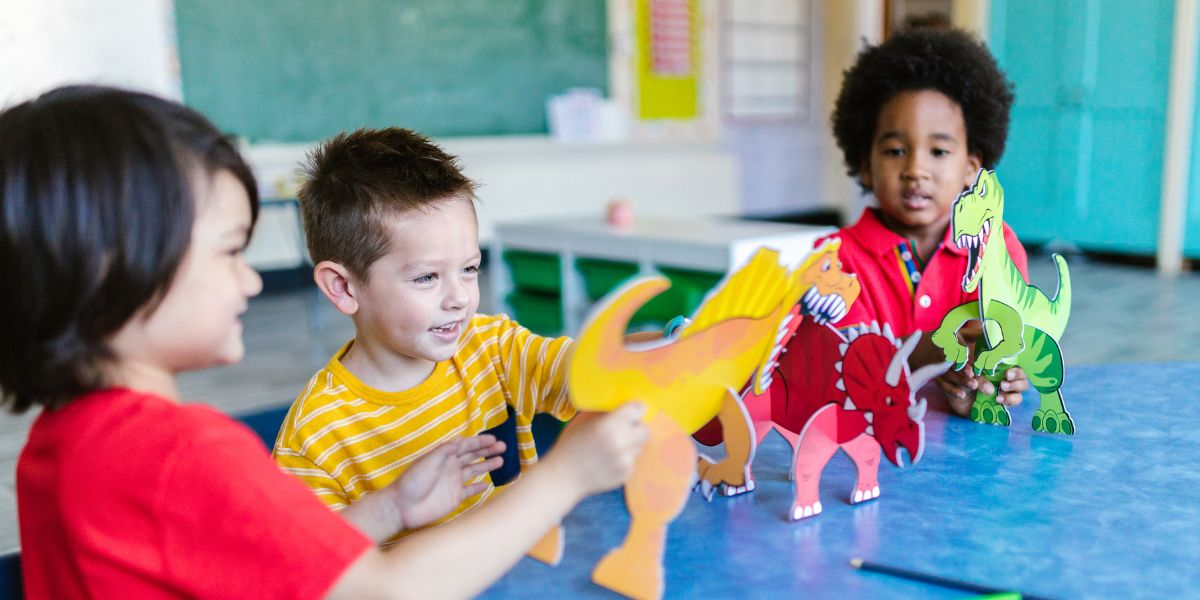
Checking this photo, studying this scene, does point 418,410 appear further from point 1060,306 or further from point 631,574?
point 1060,306

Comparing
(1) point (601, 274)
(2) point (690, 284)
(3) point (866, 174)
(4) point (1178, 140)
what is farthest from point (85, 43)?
(4) point (1178, 140)

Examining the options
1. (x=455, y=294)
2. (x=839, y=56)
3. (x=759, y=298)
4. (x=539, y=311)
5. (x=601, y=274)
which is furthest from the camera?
(x=839, y=56)

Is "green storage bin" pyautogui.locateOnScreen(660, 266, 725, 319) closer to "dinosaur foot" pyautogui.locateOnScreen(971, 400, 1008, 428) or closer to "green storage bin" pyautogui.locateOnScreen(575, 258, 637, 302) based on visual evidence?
"green storage bin" pyautogui.locateOnScreen(575, 258, 637, 302)

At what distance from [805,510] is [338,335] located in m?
3.61

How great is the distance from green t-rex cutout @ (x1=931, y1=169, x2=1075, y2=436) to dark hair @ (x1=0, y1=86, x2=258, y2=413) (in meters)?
0.73

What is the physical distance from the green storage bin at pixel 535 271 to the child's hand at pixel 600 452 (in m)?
2.88

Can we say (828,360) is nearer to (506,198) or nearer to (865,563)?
(865,563)

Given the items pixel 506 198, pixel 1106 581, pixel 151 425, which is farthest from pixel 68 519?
pixel 506 198

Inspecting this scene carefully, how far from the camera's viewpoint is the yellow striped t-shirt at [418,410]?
3.29 feet

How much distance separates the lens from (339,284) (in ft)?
3.52

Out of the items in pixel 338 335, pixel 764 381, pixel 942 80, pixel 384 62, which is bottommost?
pixel 338 335

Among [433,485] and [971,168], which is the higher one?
[971,168]

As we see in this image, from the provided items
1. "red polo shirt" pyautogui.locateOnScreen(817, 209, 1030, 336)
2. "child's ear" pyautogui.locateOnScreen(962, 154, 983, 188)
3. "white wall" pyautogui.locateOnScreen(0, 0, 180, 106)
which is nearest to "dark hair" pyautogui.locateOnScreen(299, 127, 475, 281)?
"red polo shirt" pyautogui.locateOnScreen(817, 209, 1030, 336)

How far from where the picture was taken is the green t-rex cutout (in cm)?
104
